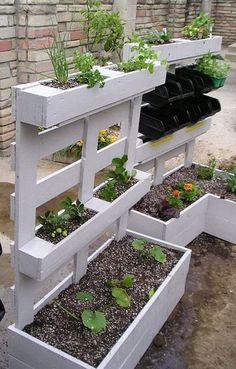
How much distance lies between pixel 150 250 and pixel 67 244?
43.3 inches

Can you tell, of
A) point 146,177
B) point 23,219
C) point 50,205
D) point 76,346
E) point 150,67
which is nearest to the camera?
point 23,219

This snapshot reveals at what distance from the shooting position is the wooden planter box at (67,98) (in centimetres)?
203

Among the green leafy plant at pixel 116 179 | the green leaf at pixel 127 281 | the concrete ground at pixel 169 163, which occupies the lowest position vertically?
the concrete ground at pixel 169 163

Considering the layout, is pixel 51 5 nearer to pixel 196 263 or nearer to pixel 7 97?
pixel 7 97

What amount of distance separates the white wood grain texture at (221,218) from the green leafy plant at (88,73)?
2.34m

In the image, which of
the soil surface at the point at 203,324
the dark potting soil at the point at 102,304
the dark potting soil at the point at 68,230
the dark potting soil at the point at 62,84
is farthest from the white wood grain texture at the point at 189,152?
the dark potting soil at the point at 62,84

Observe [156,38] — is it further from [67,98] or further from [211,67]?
[67,98]

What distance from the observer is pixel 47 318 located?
277cm

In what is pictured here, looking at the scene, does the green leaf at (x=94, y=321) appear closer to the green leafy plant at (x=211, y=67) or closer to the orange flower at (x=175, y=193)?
the orange flower at (x=175, y=193)

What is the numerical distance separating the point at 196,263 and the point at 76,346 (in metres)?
1.86

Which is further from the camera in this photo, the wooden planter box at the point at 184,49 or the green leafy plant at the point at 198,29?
the green leafy plant at the point at 198,29

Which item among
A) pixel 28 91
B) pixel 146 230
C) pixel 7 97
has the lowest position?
pixel 146 230

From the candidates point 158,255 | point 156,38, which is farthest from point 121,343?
point 156,38

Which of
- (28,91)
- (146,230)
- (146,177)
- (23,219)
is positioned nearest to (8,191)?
(146,230)
